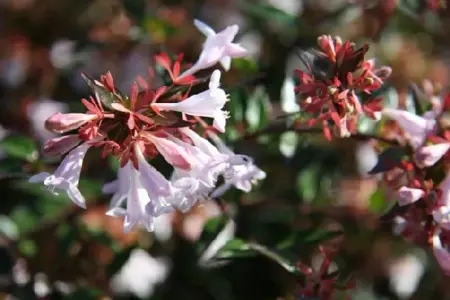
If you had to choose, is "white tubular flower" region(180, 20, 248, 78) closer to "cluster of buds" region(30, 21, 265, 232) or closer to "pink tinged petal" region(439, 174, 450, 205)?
"cluster of buds" region(30, 21, 265, 232)

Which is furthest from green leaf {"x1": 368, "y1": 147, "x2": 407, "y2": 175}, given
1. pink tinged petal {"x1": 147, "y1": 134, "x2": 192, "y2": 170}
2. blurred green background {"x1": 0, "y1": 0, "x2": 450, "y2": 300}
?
pink tinged petal {"x1": 147, "y1": 134, "x2": 192, "y2": 170}

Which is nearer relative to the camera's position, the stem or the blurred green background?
the stem

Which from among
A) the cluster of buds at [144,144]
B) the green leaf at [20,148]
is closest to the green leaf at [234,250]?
the cluster of buds at [144,144]

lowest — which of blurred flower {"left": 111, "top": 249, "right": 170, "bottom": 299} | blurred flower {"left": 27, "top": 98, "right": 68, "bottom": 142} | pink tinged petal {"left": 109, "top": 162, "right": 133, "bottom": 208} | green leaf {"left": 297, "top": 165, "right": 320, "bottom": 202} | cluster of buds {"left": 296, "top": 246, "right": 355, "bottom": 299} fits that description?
blurred flower {"left": 111, "top": 249, "right": 170, "bottom": 299}

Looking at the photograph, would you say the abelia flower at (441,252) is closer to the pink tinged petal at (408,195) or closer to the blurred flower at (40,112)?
the pink tinged petal at (408,195)

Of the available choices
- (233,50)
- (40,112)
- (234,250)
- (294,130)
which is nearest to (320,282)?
(234,250)

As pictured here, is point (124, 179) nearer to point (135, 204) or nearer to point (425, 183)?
point (135, 204)

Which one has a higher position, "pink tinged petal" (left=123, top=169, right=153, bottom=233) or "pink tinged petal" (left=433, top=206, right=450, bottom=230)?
"pink tinged petal" (left=123, top=169, right=153, bottom=233)
